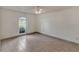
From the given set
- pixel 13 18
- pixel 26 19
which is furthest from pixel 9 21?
pixel 26 19

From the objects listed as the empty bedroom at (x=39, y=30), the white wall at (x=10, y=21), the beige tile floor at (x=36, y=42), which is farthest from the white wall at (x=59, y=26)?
the white wall at (x=10, y=21)

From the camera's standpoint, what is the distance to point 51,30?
6.86ft

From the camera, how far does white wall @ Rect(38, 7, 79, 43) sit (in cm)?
198

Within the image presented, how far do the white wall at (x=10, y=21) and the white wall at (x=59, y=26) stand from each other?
0.28 metres

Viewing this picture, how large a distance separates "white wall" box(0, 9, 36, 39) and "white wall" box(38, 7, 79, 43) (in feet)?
0.93

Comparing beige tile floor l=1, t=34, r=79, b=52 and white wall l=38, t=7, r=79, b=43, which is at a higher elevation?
white wall l=38, t=7, r=79, b=43

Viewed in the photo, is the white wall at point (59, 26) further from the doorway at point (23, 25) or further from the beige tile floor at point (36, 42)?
the doorway at point (23, 25)

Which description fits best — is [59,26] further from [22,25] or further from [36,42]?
[22,25]

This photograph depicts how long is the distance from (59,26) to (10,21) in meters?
1.11

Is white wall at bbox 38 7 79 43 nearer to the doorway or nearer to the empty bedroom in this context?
the empty bedroom

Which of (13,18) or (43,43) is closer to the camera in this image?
(13,18)

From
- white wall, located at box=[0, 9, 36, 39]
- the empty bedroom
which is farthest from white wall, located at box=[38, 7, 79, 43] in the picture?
white wall, located at box=[0, 9, 36, 39]
